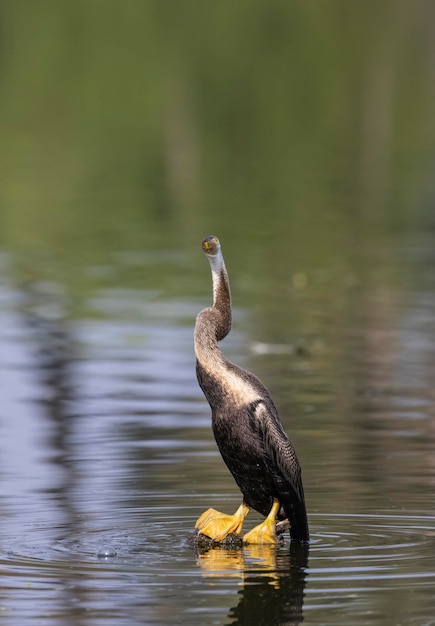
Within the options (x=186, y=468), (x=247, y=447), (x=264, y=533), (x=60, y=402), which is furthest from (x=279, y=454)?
(x=60, y=402)

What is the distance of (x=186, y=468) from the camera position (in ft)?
31.9

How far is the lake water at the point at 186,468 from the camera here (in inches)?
278

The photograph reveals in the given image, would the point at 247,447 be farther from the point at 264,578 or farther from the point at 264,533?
the point at 264,578

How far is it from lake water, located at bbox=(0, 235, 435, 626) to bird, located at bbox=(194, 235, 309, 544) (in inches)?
5.0

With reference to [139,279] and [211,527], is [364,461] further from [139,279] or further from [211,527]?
[139,279]

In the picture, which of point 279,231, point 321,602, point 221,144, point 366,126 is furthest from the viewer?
point 366,126

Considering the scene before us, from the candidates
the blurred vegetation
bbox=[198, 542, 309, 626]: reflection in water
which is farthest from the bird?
the blurred vegetation

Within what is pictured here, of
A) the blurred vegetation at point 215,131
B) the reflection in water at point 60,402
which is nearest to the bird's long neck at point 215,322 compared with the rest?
the reflection in water at point 60,402

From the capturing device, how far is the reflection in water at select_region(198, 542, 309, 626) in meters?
6.85

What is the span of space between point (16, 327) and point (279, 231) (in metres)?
8.33

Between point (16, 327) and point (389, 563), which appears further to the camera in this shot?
point (16, 327)

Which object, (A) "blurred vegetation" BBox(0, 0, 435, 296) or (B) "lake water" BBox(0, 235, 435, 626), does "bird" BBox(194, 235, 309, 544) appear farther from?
(A) "blurred vegetation" BBox(0, 0, 435, 296)

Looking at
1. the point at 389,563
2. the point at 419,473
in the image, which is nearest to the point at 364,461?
the point at 419,473

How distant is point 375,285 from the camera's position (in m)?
17.9
